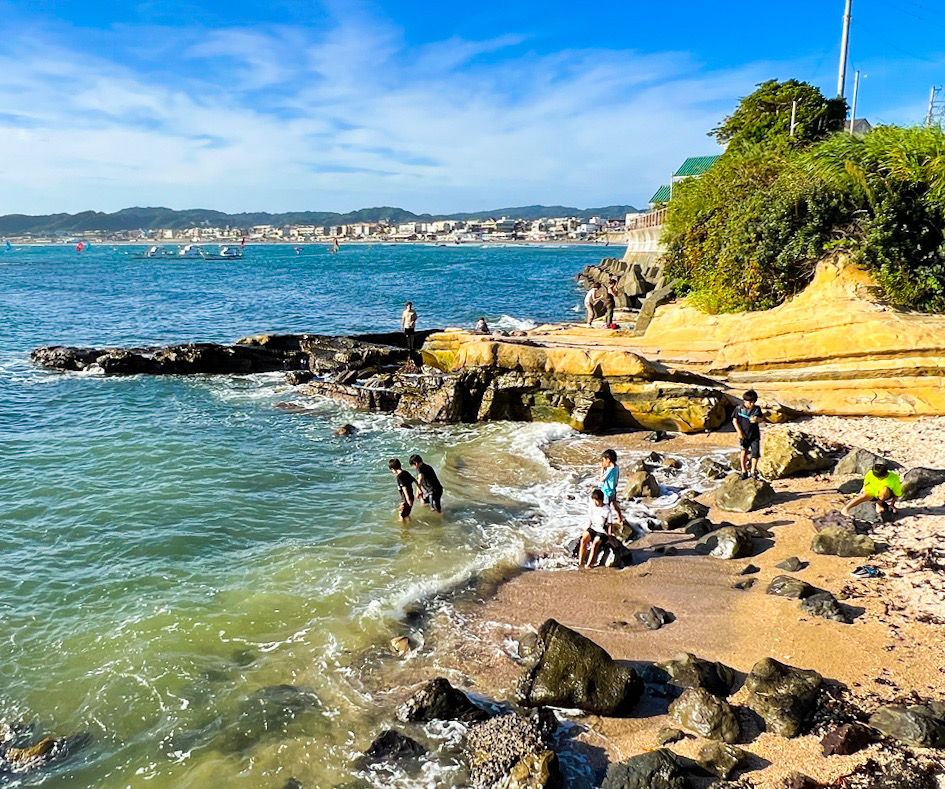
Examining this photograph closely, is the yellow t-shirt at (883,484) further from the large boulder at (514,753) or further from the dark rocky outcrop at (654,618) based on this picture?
the large boulder at (514,753)

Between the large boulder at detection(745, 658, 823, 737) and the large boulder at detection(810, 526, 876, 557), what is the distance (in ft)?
10.7

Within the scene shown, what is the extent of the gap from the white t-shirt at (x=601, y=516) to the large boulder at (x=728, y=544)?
5.49ft

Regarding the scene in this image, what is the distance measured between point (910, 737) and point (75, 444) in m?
18.2

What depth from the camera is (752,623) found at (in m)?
8.25

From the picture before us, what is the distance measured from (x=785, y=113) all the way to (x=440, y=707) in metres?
32.0

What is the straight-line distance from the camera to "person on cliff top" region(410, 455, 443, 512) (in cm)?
1226

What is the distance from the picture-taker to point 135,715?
728cm

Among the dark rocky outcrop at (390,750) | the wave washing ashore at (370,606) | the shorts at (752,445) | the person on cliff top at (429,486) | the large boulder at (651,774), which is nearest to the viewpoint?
the large boulder at (651,774)

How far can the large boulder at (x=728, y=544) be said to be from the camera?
1010 centimetres

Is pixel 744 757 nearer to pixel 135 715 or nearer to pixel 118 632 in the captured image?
pixel 135 715

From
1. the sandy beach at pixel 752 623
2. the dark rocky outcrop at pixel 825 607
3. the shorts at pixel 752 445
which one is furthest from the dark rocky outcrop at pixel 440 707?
the shorts at pixel 752 445

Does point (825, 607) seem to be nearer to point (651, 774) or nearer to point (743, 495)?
point (743, 495)

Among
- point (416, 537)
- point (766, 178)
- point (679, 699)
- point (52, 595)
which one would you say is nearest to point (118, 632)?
point (52, 595)

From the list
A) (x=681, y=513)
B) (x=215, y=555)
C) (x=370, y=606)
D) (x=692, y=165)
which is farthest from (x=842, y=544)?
(x=692, y=165)
